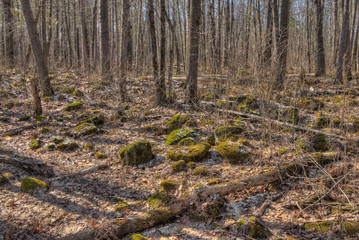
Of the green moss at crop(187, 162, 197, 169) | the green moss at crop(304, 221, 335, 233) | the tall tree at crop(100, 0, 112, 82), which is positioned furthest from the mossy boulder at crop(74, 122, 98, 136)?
the green moss at crop(304, 221, 335, 233)

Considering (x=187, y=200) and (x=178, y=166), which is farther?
(x=178, y=166)

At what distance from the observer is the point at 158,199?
3.99 meters

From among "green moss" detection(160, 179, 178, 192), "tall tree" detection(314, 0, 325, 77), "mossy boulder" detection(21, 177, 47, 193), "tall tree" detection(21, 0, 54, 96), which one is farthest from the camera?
"tall tree" detection(314, 0, 325, 77)

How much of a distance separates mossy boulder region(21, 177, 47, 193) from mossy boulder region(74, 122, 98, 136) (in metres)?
2.80

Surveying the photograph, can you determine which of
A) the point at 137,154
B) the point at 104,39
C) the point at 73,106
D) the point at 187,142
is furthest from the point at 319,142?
the point at 104,39

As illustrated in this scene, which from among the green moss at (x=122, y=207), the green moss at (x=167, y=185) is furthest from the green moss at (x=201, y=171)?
the green moss at (x=122, y=207)

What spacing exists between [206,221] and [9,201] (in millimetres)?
3095

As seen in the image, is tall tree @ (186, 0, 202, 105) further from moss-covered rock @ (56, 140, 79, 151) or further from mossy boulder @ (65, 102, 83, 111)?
mossy boulder @ (65, 102, 83, 111)

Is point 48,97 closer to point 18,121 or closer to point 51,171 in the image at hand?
point 18,121

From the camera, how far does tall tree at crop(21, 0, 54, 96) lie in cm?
915

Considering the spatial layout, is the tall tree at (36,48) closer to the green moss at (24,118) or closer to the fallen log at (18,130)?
the green moss at (24,118)

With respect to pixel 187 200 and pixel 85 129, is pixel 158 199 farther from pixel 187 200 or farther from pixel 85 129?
pixel 85 129

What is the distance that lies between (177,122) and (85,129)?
8.76 ft

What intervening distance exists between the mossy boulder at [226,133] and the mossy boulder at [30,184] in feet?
12.1
